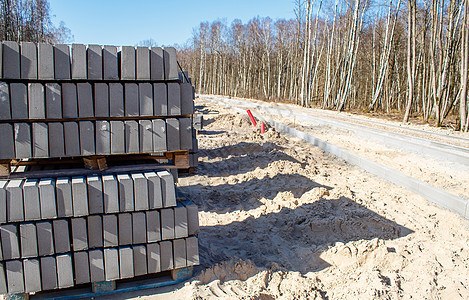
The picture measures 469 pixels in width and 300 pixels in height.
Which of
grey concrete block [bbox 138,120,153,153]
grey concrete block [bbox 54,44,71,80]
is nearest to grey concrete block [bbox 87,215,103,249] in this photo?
grey concrete block [bbox 138,120,153,153]

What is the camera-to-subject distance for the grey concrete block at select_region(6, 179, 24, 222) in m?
→ 3.17

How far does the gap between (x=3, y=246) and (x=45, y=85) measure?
1.54 meters

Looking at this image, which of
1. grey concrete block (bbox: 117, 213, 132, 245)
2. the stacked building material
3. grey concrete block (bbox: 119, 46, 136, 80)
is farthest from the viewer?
grey concrete block (bbox: 117, 213, 132, 245)

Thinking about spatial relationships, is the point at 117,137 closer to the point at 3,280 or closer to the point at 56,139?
the point at 56,139

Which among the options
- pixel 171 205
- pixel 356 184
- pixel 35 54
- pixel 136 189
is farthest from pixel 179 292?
pixel 356 184

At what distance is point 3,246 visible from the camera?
127 inches

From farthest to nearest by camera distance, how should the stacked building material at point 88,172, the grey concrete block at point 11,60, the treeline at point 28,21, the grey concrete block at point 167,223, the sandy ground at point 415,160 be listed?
the treeline at point 28,21 < the sandy ground at point 415,160 < the grey concrete block at point 167,223 < the stacked building material at point 88,172 < the grey concrete block at point 11,60

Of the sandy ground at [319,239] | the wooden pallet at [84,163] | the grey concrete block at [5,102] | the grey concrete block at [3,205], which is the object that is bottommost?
the sandy ground at [319,239]

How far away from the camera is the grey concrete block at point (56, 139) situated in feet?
10.9

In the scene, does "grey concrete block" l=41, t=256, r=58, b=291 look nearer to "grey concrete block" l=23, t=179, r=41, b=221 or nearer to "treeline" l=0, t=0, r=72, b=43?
"grey concrete block" l=23, t=179, r=41, b=221

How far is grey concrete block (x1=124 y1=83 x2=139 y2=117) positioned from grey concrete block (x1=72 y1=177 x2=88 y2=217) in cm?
81

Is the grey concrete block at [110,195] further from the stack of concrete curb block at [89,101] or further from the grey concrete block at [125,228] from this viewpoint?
the stack of concrete curb block at [89,101]

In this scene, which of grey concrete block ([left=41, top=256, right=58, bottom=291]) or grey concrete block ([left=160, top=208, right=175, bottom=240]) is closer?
grey concrete block ([left=41, top=256, right=58, bottom=291])

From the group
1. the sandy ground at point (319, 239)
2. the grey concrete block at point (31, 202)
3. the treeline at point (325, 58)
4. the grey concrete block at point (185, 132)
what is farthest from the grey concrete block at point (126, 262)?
the treeline at point (325, 58)
